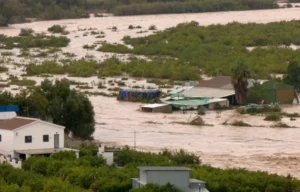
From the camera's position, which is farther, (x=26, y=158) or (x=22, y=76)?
(x=22, y=76)

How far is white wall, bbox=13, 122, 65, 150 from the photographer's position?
24.8 meters

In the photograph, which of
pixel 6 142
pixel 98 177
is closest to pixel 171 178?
pixel 98 177

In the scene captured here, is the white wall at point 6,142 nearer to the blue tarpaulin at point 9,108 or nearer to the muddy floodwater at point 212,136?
A: the blue tarpaulin at point 9,108

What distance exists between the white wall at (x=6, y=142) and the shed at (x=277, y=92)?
15518mm

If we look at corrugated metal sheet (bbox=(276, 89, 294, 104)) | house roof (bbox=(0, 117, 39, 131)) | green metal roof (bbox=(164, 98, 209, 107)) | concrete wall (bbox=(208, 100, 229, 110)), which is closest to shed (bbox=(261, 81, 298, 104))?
corrugated metal sheet (bbox=(276, 89, 294, 104))

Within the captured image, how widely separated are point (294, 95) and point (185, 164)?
1590 centimetres

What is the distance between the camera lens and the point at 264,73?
150 feet

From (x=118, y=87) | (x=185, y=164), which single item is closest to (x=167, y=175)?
(x=185, y=164)

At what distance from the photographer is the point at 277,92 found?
39.0 meters

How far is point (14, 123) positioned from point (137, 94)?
14.9 metres

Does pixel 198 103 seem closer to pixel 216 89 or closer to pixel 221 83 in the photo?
pixel 216 89

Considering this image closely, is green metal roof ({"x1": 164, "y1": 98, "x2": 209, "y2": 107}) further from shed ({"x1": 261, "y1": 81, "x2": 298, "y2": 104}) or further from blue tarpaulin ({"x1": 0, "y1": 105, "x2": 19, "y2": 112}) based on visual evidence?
blue tarpaulin ({"x1": 0, "y1": 105, "x2": 19, "y2": 112})

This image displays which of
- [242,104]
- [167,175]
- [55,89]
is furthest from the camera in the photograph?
[242,104]

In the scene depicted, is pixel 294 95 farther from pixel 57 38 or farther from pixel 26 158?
pixel 57 38
